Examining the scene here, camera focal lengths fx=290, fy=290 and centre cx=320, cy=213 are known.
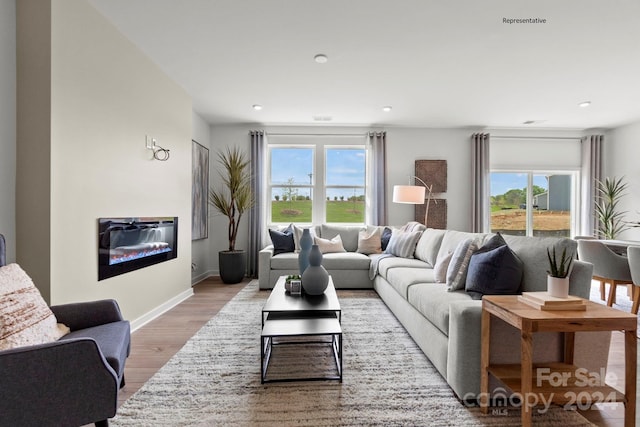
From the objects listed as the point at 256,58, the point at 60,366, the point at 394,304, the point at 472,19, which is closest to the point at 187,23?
the point at 256,58

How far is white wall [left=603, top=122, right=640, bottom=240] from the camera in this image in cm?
483

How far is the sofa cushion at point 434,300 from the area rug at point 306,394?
0.34 m

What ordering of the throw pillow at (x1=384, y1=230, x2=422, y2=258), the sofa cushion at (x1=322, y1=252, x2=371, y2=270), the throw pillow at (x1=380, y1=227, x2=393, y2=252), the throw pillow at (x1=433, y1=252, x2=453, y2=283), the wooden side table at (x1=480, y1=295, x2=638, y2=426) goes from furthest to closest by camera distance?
the throw pillow at (x1=380, y1=227, x2=393, y2=252) < the sofa cushion at (x1=322, y1=252, x2=371, y2=270) < the throw pillow at (x1=384, y1=230, x2=422, y2=258) < the throw pillow at (x1=433, y1=252, x2=453, y2=283) < the wooden side table at (x1=480, y1=295, x2=638, y2=426)

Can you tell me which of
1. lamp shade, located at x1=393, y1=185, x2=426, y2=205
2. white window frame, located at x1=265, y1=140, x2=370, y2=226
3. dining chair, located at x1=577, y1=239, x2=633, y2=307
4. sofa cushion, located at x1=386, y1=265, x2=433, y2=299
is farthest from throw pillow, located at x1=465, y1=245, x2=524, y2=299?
white window frame, located at x1=265, y1=140, x2=370, y2=226

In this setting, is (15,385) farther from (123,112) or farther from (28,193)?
(123,112)

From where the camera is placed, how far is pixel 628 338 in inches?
51.2

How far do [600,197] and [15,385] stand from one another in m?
7.48

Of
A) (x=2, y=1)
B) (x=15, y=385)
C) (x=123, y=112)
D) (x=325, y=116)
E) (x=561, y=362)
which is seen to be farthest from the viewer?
(x=325, y=116)

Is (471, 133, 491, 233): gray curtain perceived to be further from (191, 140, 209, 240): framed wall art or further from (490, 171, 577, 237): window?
(191, 140, 209, 240): framed wall art

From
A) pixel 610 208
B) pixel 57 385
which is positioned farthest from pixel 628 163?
pixel 57 385

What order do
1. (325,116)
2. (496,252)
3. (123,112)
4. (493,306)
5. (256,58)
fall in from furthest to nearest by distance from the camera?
1. (325,116)
2. (256,58)
3. (123,112)
4. (496,252)
5. (493,306)

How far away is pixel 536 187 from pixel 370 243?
3.49m

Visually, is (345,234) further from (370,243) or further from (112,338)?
(112,338)

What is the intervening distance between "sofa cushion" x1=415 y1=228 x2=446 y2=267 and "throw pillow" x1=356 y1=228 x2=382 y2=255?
0.80 m
